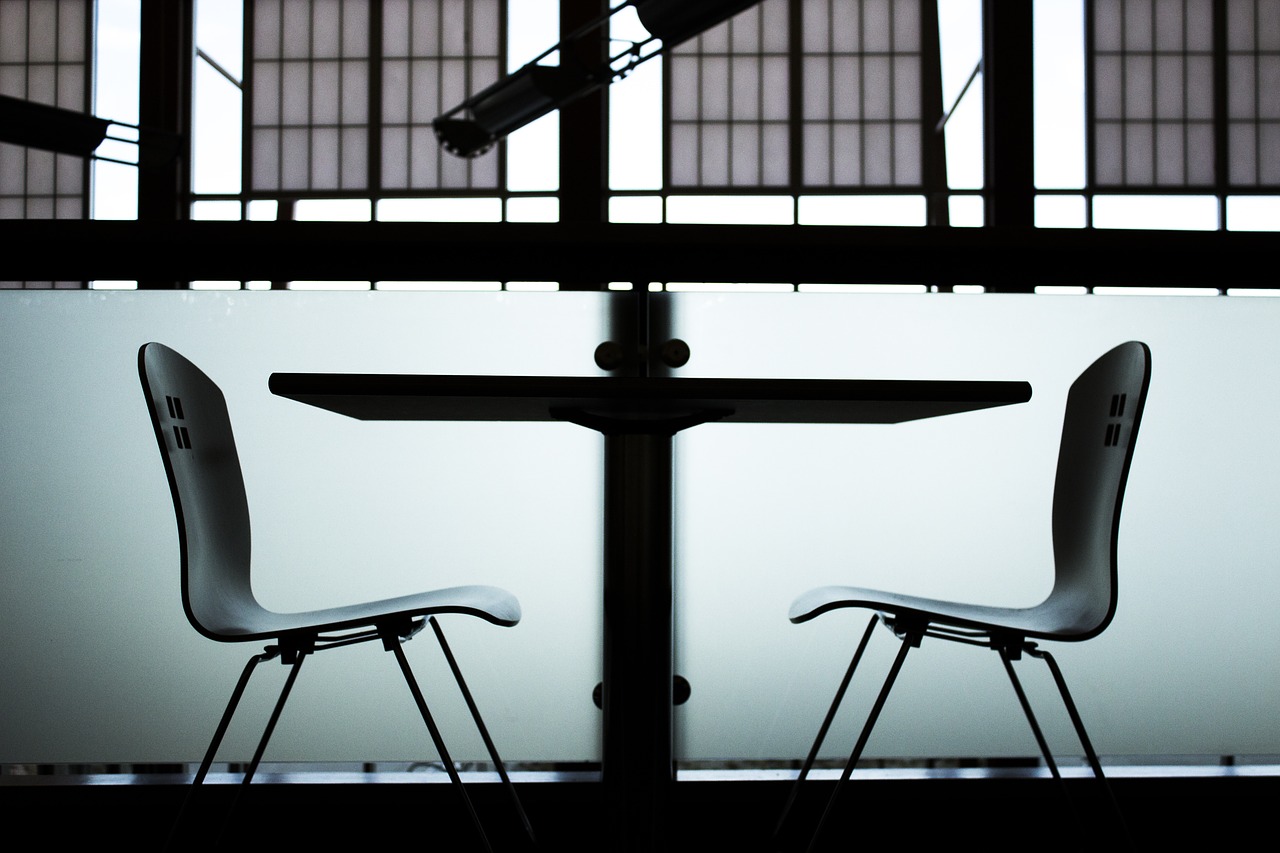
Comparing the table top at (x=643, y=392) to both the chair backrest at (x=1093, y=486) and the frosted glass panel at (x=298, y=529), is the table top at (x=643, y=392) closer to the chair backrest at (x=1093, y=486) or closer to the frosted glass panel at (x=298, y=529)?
the chair backrest at (x=1093, y=486)

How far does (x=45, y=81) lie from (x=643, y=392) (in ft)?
26.6

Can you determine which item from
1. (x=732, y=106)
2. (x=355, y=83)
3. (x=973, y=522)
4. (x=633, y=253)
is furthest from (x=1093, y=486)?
(x=355, y=83)

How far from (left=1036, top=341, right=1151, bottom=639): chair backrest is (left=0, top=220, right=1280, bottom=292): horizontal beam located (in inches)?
→ 13.3

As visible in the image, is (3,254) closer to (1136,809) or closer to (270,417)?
(270,417)

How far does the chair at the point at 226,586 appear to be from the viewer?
3.92 feet

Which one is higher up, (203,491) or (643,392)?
(643,392)

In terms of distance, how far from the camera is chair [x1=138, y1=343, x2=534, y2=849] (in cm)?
119

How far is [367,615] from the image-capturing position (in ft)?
3.94

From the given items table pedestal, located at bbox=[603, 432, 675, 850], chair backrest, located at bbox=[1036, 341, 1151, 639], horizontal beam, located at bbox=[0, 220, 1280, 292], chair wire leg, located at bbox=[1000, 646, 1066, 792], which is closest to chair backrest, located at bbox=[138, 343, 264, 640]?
horizontal beam, located at bbox=[0, 220, 1280, 292]

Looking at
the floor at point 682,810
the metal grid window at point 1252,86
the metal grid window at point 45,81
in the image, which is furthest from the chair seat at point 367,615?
the metal grid window at point 1252,86

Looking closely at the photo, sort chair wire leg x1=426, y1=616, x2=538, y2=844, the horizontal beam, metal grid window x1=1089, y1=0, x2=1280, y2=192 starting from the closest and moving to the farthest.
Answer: chair wire leg x1=426, y1=616, x2=538, y2=844 < the horizontal beam < metal grid window x1=1089, y1=0, x2=1280, y2=192

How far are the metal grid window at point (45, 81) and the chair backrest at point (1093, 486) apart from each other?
24.6 ft

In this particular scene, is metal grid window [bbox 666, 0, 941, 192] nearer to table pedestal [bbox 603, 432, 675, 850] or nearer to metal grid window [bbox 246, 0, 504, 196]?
metal grid window [bbox 246, 0, 504, 196]

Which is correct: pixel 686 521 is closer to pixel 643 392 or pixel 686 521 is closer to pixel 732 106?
pixel 643 392
